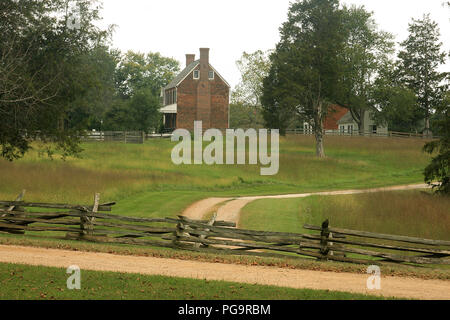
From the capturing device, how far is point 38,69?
28219 mm

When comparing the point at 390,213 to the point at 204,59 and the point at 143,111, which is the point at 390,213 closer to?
the point at 143,111

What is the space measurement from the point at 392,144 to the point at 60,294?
171 feet

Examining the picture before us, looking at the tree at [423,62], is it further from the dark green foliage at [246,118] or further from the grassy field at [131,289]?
the grassy field at [131,289]

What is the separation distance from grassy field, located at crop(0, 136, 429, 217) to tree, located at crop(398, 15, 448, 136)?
1394cm

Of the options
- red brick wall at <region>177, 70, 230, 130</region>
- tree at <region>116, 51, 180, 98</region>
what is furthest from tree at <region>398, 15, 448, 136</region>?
tree at <region>116, 51, 180, 98</region>

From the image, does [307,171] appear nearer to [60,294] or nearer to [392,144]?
[392,144]

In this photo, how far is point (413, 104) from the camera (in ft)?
224

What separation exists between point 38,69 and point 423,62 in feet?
183

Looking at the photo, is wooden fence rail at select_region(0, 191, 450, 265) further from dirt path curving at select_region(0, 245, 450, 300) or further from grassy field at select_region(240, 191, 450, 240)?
grassy field at select_region(240, 191, 450, 240)

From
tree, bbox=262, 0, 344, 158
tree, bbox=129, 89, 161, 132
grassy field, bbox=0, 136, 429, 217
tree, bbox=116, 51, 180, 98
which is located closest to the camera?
grassy field, bbox=0, 136, 429, 217

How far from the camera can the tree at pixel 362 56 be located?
7069 cm

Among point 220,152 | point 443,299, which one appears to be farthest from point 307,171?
point 443,299

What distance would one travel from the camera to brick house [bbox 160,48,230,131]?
7144cm

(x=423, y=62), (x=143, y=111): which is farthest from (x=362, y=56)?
(x=143, y=111)
